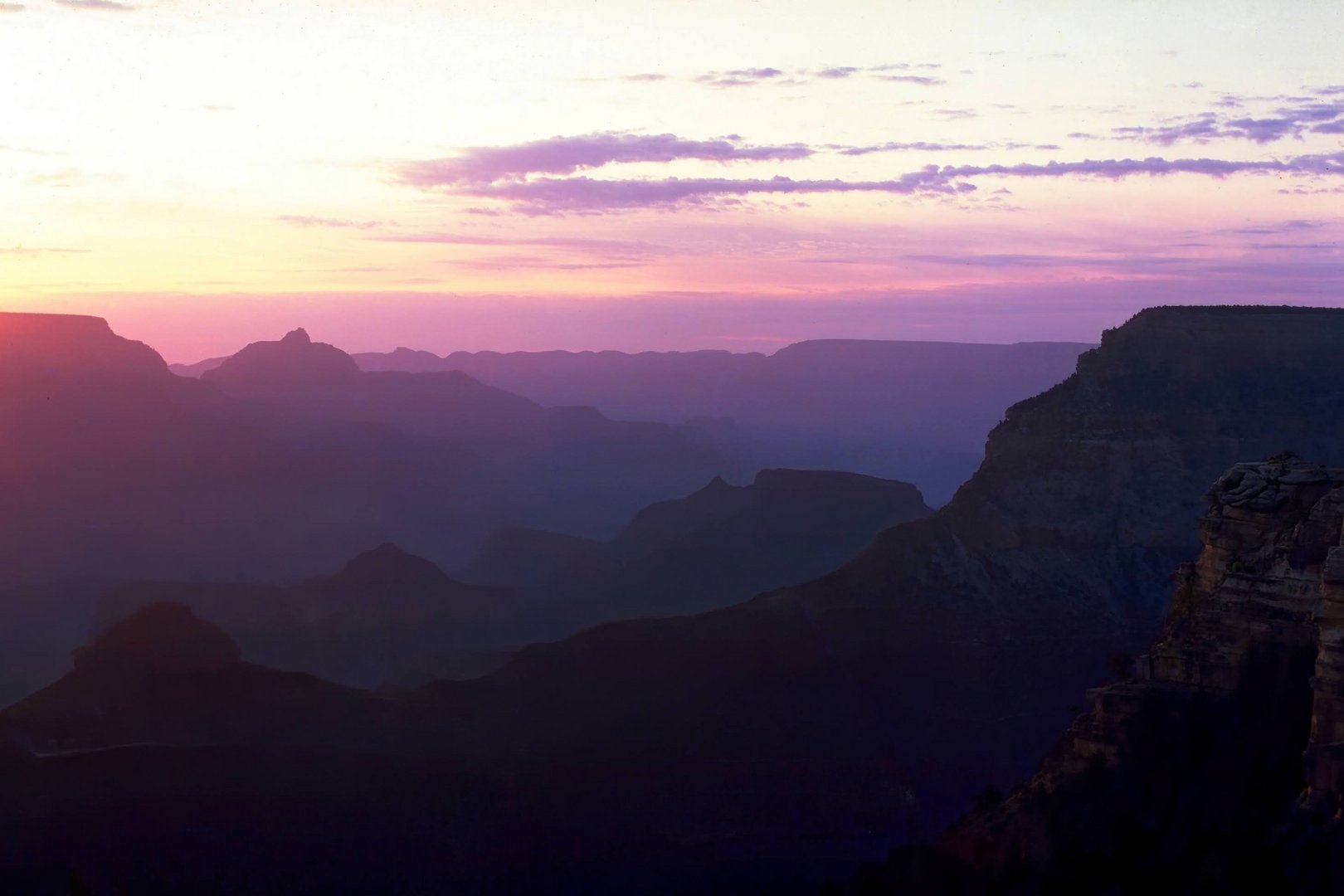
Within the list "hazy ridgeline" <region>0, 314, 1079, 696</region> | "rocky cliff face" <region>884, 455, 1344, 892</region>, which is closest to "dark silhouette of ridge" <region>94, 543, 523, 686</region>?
"hazy ridgeline" <region>0, 314, 1079, 696</region>

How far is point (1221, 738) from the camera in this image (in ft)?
94.5

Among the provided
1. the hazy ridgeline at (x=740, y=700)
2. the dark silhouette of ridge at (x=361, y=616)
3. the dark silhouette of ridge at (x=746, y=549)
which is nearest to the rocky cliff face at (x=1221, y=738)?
the hazy ridgeline at (x=740, y=700)

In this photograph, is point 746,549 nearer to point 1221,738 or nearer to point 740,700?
point 740,700

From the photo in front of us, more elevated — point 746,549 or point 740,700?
point 740,700

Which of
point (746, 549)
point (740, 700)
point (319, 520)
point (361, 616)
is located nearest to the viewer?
point (740, 700)

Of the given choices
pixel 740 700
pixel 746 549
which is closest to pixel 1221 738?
pixel 740 700

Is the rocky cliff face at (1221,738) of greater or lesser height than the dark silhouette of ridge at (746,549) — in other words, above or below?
above

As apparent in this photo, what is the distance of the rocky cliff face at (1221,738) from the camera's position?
2538cm

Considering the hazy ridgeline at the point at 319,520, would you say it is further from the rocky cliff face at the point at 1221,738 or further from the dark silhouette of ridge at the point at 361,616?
the rocky cliff face at the point at 1221,738

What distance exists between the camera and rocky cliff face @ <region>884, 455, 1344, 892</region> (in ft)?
83.3

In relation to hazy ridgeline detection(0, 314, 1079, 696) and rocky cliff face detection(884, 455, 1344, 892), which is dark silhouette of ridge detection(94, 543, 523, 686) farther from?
rocky cliff face detection(884, 455, 1344, 892)

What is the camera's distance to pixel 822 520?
112875 mm

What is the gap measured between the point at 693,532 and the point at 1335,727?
9295 centimetres

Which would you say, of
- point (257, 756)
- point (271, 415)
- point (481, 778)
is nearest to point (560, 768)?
point (481, 778)
